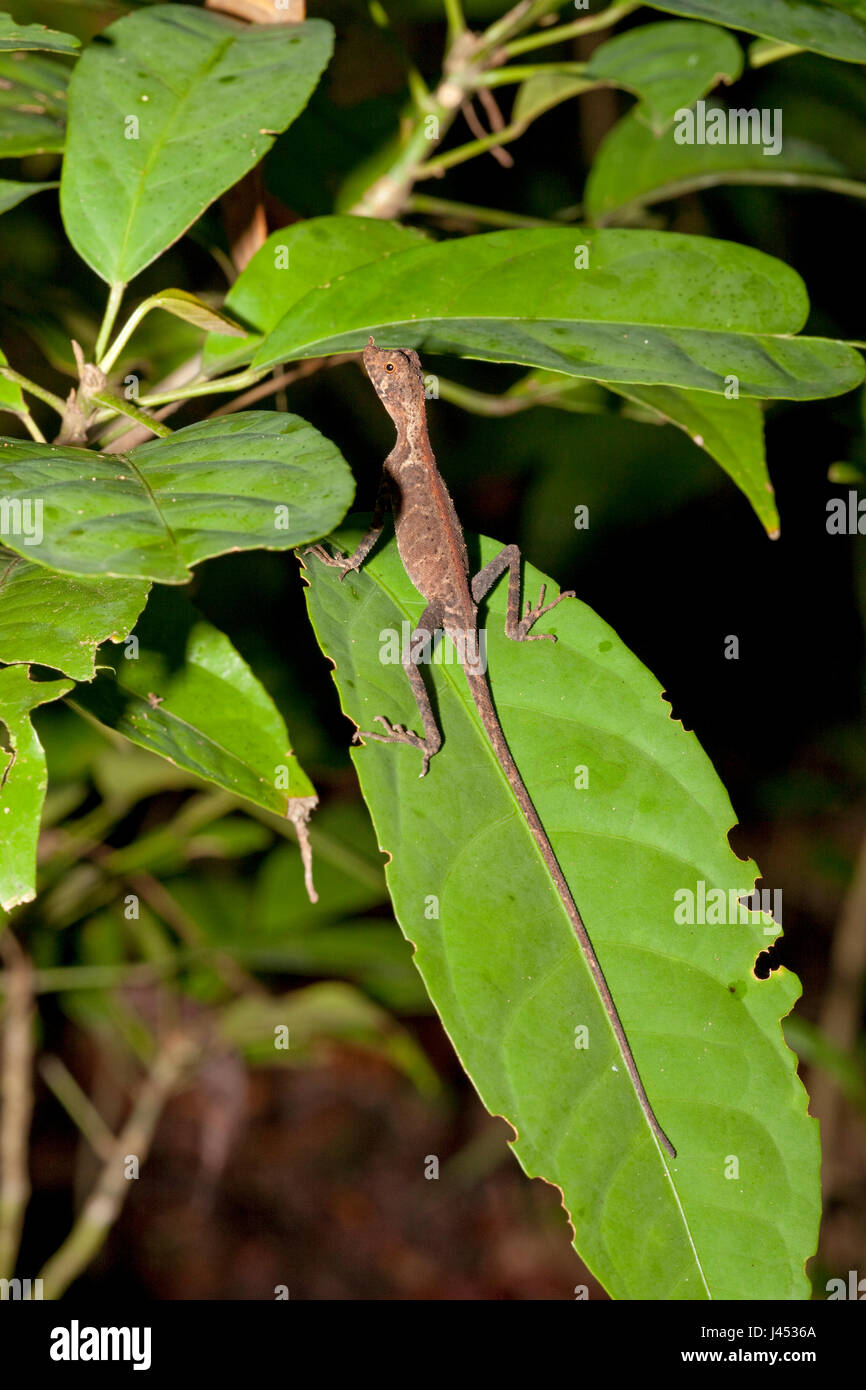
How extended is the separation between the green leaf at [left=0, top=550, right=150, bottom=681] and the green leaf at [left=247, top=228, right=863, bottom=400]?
618mm

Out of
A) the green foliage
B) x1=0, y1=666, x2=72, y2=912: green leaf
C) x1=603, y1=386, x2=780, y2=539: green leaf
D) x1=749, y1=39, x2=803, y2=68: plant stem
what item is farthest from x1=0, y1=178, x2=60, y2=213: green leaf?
x1=749, y1=39, x2=803, y2=68: plant stem

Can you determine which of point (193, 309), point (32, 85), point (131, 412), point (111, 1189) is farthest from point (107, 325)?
point (111, 1189)

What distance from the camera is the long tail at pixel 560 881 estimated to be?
6.23 feet

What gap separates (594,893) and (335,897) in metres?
2.19

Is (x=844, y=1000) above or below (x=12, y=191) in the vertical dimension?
below

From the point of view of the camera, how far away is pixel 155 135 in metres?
2.03

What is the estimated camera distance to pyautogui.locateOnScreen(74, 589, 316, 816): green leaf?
197cm

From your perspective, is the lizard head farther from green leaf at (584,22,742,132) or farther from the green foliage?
green leaf at (584,22,742,132)

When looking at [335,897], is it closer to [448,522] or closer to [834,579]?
[448,522]

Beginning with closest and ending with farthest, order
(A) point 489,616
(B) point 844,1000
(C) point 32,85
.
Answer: (C) point 32,85 → (A) point 489,616 → (B) point 844,1000

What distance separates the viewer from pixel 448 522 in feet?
10.1

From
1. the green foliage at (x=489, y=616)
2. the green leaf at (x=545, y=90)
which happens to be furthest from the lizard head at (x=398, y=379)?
the green leaf at (x=545, y=90)

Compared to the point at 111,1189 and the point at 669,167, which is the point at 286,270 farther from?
the point at 111,1189

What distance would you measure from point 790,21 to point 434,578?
1.43 meters
